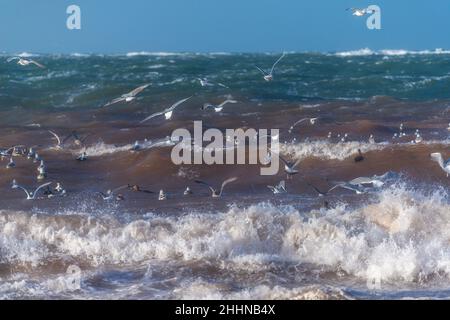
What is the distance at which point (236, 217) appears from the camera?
10.9 meters

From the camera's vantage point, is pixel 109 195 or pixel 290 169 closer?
pixel 109 195

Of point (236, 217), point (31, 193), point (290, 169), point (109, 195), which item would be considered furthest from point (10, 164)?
point (236, 217)

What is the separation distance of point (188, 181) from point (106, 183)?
1.52 m

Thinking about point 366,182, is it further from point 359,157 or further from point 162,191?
point 162,191

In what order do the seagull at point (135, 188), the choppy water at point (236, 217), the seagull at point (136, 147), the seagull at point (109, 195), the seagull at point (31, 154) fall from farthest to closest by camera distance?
the seagull at point (136, 147), the seagull at point (31, 154), the seagull at point (135, 188), the seagull at point (109, 195), the choppy water at point (236, 217)

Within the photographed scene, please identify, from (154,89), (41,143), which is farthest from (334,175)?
(154,89)

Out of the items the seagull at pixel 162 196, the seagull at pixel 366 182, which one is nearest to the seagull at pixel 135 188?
the seagull at pixel 162 196

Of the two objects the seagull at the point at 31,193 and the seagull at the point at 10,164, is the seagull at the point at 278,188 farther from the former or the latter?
the seagull at the point at 10,164

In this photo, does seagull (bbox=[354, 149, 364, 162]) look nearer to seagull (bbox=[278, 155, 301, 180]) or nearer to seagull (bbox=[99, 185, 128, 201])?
seagull (bbox=[278, 155, 301, 180])

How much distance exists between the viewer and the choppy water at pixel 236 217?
351 inches

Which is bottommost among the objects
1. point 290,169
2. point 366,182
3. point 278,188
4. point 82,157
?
point 278,188

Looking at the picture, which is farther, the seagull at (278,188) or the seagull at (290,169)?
the seagull at (290,169)

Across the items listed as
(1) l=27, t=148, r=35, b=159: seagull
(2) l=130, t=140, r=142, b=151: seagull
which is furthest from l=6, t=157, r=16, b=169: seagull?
(2) l=130, t=140, r=142, b=151: seagull
